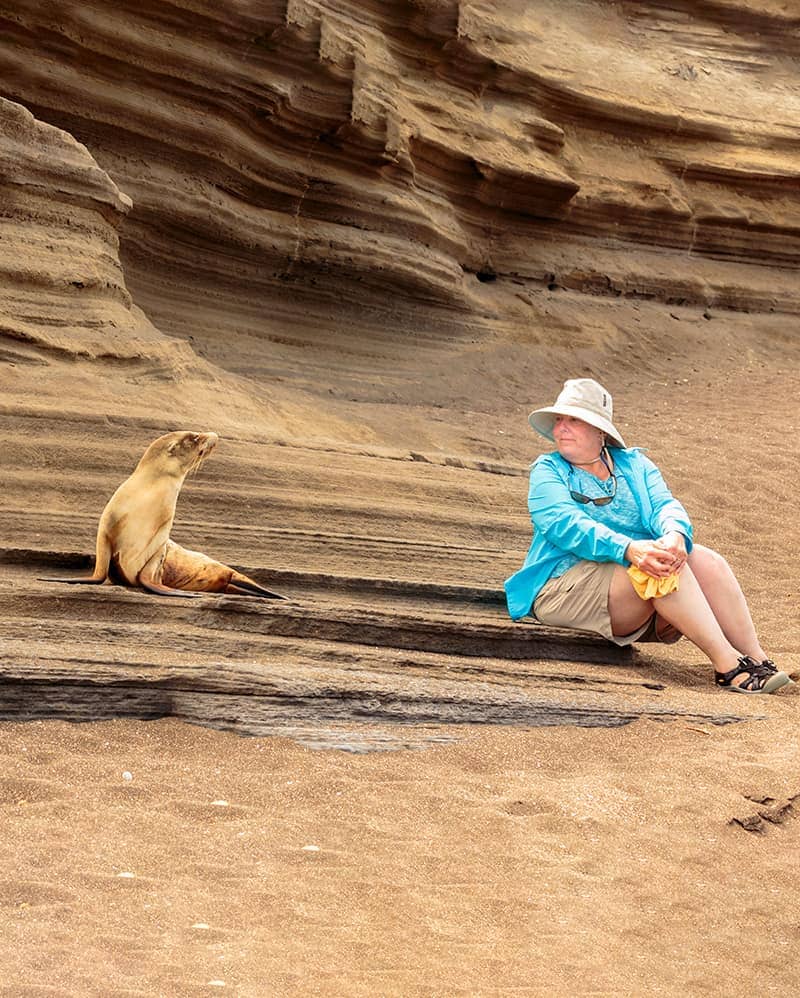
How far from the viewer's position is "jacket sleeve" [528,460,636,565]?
5.07 m

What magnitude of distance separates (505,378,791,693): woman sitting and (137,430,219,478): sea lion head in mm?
1390

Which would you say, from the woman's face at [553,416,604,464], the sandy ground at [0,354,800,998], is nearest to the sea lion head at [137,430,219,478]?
the sandy ground at [0,354,800,998]

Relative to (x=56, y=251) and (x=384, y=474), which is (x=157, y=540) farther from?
(x=56, y=251)

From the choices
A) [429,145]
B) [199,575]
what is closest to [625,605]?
[199,575]

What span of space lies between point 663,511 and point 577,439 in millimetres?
471

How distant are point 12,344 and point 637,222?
8693 mm

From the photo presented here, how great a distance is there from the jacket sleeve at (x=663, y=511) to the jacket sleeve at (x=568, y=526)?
208 millimetres

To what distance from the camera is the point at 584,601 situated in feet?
17.1

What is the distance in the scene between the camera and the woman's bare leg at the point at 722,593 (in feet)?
17.0

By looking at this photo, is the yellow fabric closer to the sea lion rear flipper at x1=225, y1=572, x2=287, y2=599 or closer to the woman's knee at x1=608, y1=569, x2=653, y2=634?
the woman's knee at x1=608, y1=569, x2=653, y2=634

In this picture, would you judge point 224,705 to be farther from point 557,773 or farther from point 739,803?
point 739,803

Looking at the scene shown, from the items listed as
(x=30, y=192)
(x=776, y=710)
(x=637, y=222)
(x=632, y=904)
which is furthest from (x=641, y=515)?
(x=637, y=222)

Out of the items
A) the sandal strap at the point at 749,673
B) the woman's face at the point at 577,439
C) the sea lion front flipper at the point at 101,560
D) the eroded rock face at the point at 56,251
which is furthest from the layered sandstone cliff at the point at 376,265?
the sandal strap at the point at 749,673

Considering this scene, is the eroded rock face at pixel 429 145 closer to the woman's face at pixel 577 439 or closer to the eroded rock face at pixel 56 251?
the eroded rock face at pixel 56 251
